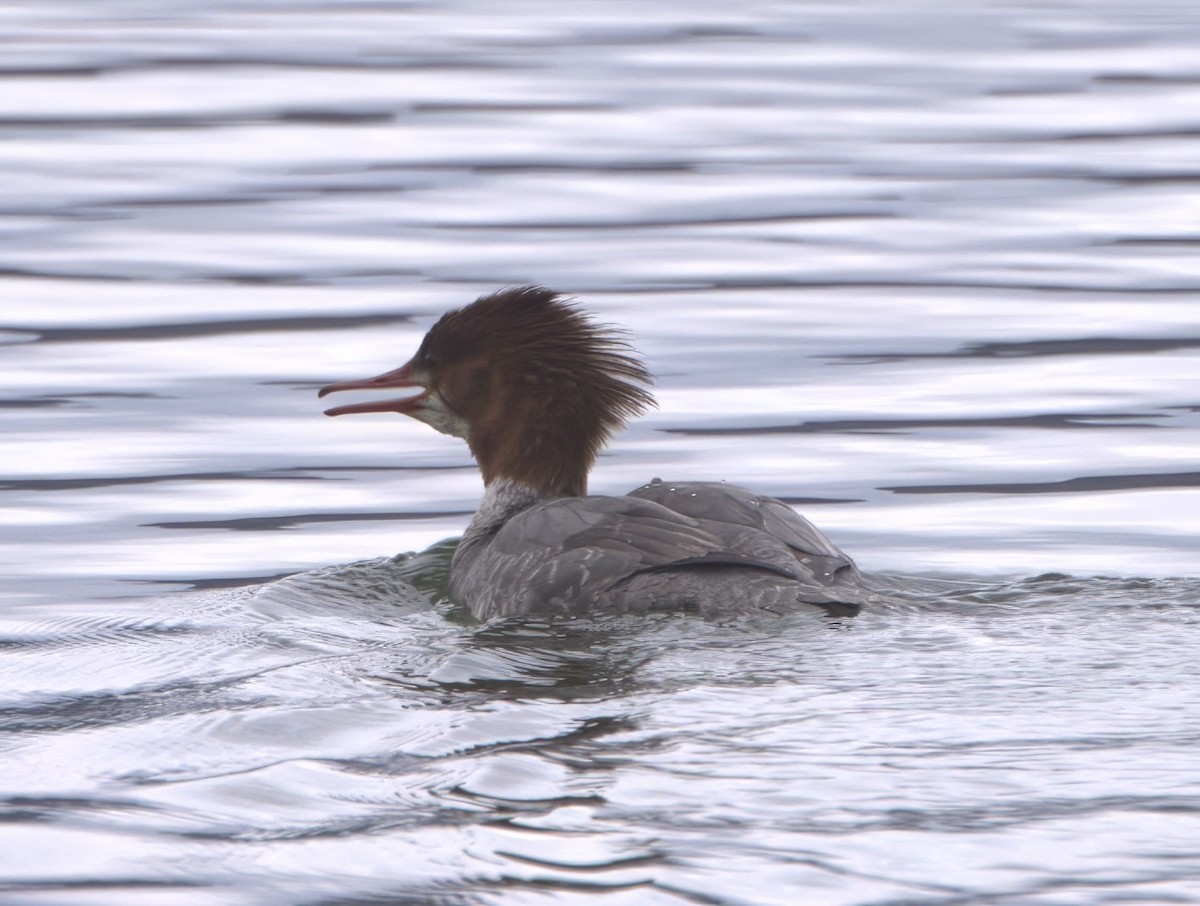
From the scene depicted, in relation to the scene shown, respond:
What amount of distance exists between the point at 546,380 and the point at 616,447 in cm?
220

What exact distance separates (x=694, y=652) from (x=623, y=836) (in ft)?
5.97

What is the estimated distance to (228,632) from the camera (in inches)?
301

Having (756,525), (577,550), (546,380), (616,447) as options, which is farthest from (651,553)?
(616,447)

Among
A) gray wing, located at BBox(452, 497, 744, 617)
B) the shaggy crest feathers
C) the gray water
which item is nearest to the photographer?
the gray water

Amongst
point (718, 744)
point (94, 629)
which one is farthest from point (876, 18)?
point (718, 744)

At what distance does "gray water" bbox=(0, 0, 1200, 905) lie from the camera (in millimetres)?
5383

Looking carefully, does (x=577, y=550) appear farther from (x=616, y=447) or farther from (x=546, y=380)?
(x=616, y=447)

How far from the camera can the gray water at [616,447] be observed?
17.7ft

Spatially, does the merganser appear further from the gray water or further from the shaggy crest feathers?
the gray water

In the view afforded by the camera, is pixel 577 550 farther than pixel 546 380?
Result: No

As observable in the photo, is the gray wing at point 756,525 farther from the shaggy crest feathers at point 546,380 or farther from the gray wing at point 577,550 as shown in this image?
the shaggy crest feathers at point 546,380

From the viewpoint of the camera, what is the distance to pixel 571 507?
26.1 ft

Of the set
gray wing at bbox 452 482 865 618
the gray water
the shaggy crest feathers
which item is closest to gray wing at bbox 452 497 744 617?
gray wing at bbox 452 482 865 618

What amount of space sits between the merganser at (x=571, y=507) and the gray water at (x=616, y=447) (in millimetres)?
179
